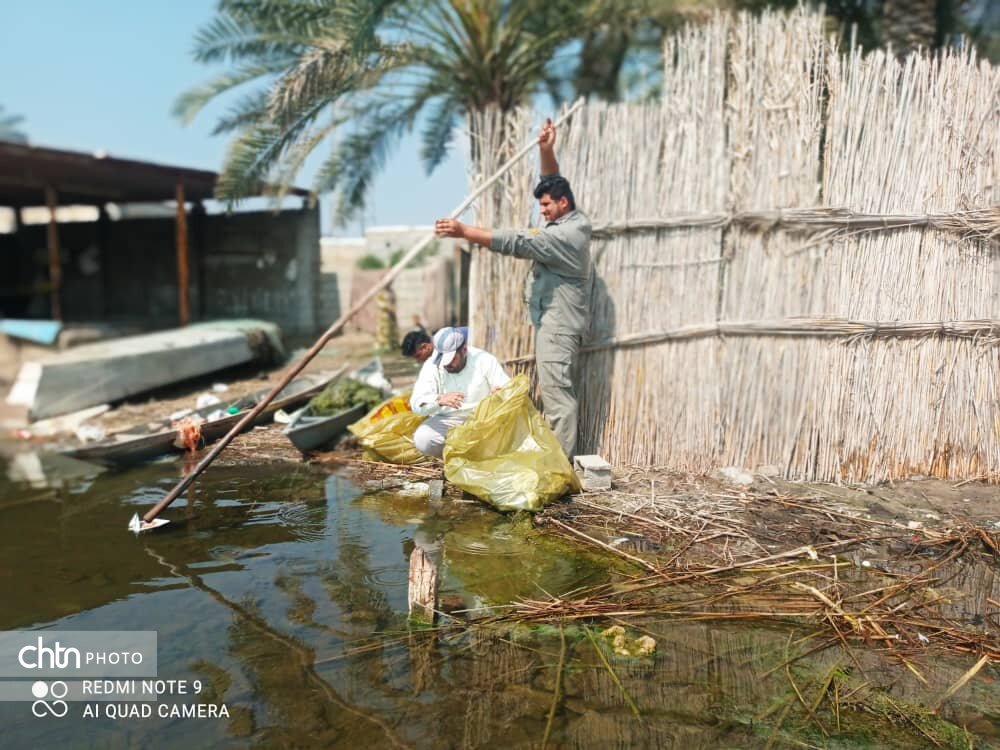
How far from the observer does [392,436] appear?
4.87 meters

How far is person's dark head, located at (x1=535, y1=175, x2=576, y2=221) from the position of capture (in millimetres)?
4242

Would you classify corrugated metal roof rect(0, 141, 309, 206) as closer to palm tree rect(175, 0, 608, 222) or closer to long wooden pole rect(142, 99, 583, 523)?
palm tree rect(175, 0, 608, 222)

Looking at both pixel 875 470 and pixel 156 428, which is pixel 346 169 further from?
pixel 875 470

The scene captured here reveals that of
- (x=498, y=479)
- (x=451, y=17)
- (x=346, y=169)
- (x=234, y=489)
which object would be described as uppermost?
(x=451, y=17)

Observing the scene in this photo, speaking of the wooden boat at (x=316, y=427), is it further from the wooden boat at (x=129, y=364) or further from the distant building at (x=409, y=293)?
the distant building at (x=409, y=293)

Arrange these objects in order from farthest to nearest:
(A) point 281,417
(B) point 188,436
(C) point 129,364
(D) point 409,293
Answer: (D) point 409,293, (C) point 129,364, (A) point 281,417, (B) point 188,436

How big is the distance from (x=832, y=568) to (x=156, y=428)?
17.9ft

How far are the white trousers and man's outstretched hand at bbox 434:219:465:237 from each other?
116cm

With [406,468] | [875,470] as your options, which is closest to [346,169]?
[406,468]

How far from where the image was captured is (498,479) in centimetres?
393

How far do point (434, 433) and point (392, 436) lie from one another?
0.57m

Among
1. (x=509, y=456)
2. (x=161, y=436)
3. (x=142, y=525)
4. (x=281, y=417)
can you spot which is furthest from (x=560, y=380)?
(x=161, y=436)

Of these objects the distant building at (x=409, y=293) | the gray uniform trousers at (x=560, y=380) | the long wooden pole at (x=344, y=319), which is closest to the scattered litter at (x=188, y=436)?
the long wooden pole at (x=344, y=319)

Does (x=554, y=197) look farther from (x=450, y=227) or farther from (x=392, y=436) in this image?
(x=392, y=436)
